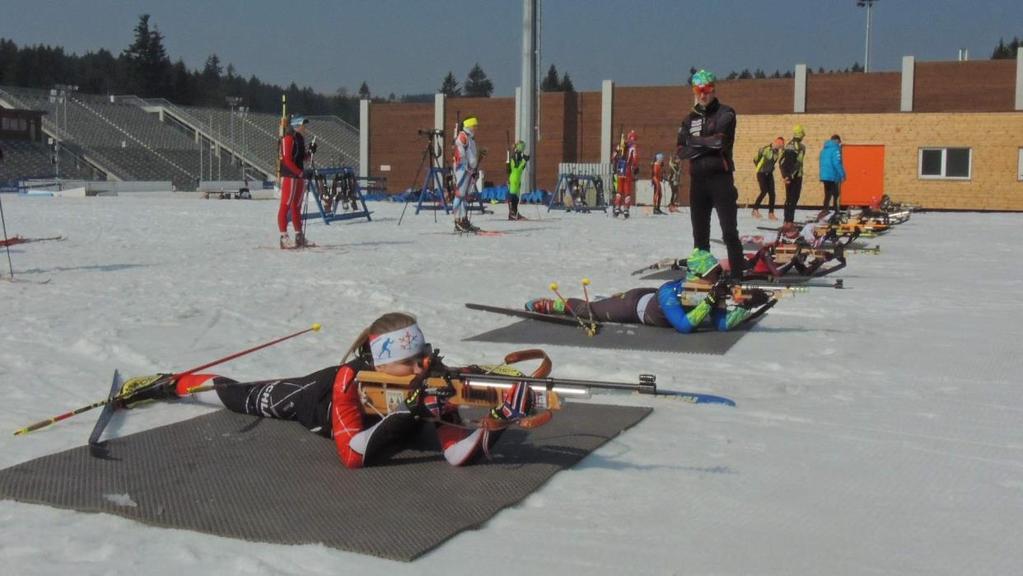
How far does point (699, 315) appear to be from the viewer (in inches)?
→ 286

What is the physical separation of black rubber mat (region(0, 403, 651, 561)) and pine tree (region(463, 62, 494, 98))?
134m

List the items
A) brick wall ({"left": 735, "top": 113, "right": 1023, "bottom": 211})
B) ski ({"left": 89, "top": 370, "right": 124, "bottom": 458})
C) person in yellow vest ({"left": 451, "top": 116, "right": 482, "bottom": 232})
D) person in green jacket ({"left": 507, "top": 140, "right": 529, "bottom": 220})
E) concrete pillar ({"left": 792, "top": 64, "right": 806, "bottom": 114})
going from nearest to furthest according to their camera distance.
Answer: ski ({"left": 89, "top": 370, "right": 124, "bottom": 458})
person in yellow vest ({"left": 451, "top": 116, "right": 482, "bottom": 232})
person in green jacket ({"left": 507, "top": 140, "right": 529, "bottom": 220})
brick wall ({"left": 735, "top": 113, "right": 1023, "bottom": 211})
concrete pillar ({"left": 792, "top": 64, "right": 806, "bottom": 114})

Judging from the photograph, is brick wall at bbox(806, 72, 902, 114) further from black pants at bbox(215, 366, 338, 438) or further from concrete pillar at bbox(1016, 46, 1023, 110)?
black pants at bbox(215, 366, 338, 438)

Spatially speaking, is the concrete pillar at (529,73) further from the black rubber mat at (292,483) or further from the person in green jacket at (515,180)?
the black rubber mat at (292,483)

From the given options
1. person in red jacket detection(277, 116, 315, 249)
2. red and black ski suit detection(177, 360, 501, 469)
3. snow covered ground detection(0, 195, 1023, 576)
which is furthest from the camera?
person in red jacket detection(277, 116, 315, 249)

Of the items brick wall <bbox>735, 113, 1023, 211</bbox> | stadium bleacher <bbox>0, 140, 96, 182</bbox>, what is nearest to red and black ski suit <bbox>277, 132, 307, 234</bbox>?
brick wall <bbox>735, 113, 1023, 211</bbox>

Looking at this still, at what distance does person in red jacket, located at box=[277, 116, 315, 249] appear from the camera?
13.5 metres

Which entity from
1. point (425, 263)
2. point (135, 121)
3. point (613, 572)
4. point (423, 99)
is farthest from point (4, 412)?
point (135, 121)

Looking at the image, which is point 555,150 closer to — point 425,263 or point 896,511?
Answer: point 425,263

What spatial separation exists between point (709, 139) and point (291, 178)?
6.13 metres

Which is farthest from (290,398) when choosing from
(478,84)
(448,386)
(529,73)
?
(478,84)

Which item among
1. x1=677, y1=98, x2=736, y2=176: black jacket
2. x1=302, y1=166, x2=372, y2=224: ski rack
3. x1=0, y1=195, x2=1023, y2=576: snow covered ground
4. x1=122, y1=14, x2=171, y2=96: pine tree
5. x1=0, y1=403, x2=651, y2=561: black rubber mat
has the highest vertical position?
x1=122, y1=14, x2=171, y2=96: pine tree

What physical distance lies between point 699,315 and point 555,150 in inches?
1442

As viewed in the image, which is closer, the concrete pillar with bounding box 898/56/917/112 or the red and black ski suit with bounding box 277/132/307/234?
the red and black ski suit with bounding box 277/132/307/234
